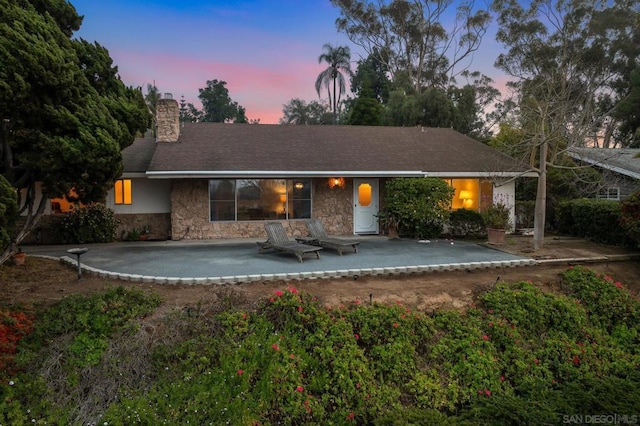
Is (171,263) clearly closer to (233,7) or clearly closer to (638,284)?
(638,284)

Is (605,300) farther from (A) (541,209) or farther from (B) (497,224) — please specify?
(B) (497,224)

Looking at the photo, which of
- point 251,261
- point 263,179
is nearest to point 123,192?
point 263,179

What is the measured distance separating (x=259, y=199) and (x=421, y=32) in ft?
88.8

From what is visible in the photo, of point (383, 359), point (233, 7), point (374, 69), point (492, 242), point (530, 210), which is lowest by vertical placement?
point (383, 359)

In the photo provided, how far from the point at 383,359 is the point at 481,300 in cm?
252

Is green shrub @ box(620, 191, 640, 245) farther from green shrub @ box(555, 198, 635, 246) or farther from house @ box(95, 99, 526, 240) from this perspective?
house @ box(95, 99, 526, 240)

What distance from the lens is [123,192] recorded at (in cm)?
1235

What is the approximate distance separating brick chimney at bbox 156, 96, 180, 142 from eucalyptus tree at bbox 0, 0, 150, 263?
5.08 m

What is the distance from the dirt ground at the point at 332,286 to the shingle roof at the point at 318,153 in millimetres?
4111

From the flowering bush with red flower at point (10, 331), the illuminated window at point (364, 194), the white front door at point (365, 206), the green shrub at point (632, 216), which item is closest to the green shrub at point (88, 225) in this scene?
the flowering bush with red flower at point (10, 331)

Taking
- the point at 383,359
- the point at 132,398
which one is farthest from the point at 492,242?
the point at 132,398

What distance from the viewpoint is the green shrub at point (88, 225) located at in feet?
37.8

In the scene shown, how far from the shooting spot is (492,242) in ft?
37.3

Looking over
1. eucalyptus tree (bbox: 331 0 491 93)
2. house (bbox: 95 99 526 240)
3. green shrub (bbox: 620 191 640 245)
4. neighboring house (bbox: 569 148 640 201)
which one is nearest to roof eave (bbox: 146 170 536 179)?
house (bbox: 95 99 526 240)
